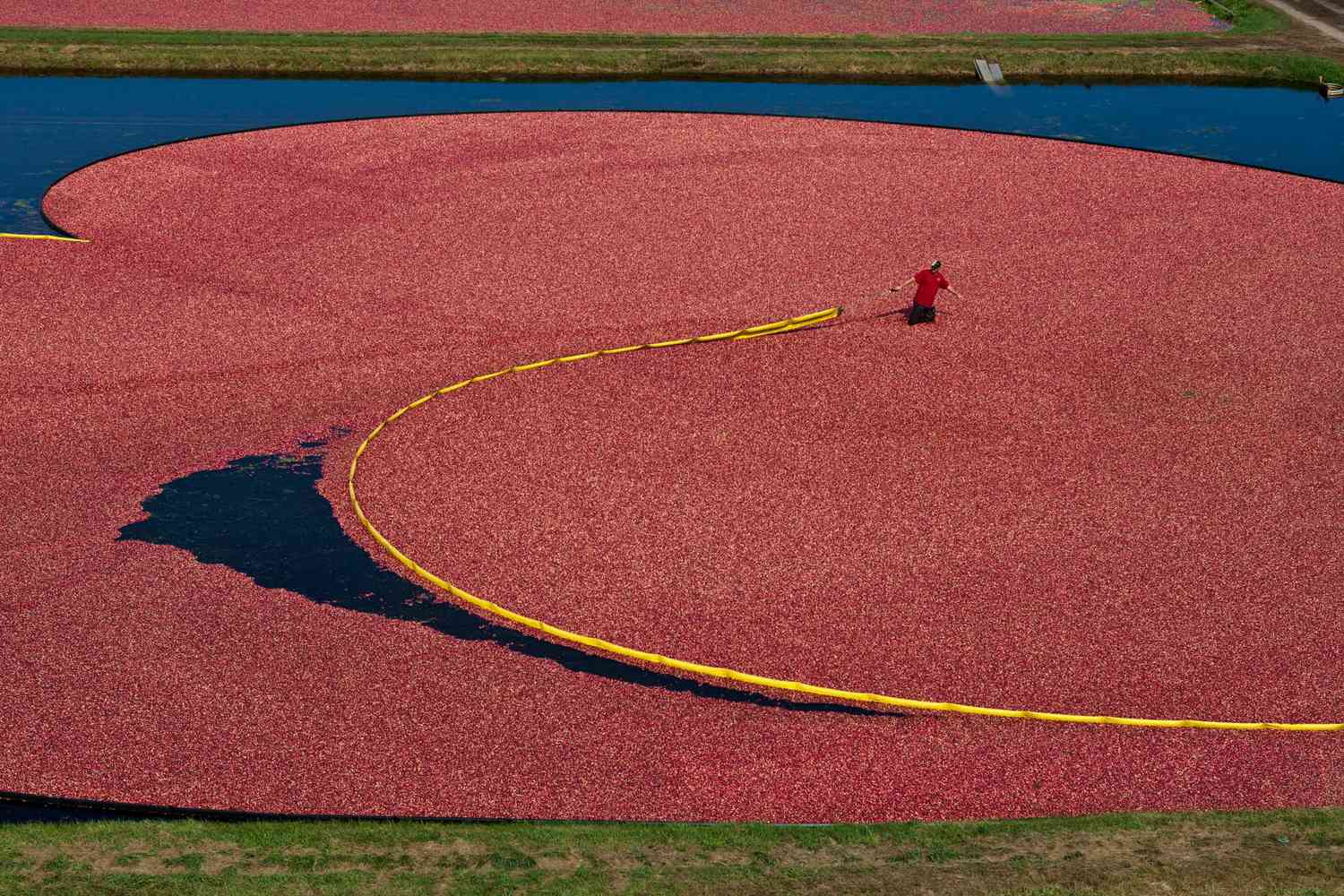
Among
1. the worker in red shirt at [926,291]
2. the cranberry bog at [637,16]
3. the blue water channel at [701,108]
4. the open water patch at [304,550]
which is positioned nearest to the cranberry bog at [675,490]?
the open water patch at [304,550]

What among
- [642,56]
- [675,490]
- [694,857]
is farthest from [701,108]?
[694,857]

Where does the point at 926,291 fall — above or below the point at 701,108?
below

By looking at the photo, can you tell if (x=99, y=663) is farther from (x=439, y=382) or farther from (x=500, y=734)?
(x=439, y=382)

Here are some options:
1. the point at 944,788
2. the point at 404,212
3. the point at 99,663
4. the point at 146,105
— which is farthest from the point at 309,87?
the point at 944,788

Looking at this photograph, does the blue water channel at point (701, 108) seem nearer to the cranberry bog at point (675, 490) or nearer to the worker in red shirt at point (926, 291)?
the cranberry bog at point (675, 490)

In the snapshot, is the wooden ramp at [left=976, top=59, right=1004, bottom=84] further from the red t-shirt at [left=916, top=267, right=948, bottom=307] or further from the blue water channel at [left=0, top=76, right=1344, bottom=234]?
the red t-shirt at [left=916, top=267, right=948, bottom=307]

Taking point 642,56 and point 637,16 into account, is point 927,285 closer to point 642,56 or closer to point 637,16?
point 642,56

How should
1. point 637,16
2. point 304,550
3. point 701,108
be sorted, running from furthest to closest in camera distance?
point 637,16, point 701,108, point 304,550
